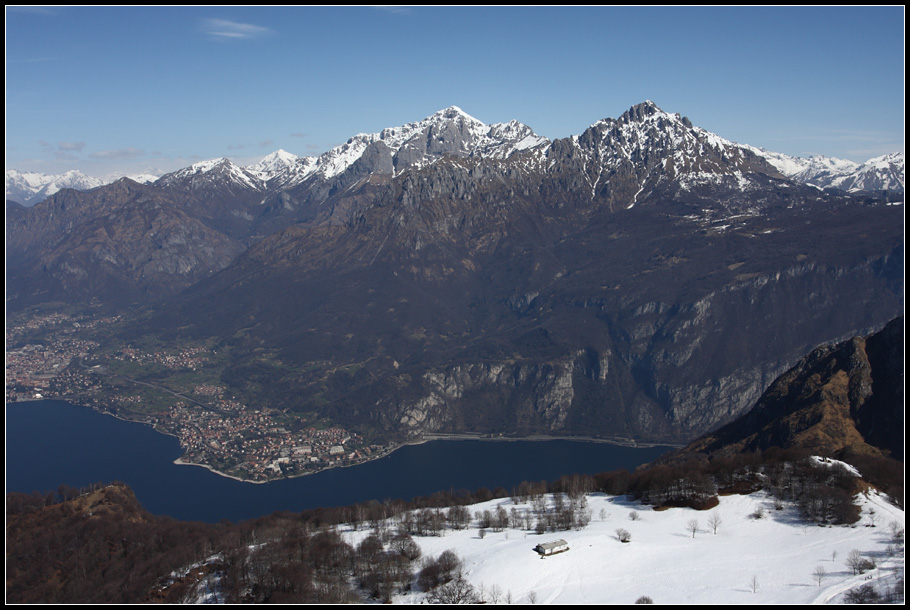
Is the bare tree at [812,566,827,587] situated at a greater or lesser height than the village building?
lesser

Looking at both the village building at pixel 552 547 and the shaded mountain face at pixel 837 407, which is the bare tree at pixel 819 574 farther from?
the shaded mountain face at pixel 837 407

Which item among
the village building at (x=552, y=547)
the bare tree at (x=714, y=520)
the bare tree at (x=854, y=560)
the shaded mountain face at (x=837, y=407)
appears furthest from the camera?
the shaded mountain face at (x=837, y=407)

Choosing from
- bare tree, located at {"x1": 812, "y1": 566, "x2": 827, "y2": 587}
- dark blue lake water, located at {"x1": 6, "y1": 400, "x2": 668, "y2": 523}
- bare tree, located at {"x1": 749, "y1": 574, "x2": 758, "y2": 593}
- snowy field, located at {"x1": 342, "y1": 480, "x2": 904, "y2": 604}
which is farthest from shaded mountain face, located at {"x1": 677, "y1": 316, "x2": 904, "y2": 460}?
dark blue lake water, located at {"x1": 6, "y1": 400, "x2": 668, "y2": 523}

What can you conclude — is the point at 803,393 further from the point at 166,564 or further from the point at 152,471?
the point at 152,471

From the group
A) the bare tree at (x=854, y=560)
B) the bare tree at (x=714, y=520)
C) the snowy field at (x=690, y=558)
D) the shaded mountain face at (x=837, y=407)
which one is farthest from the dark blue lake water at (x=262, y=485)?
the bare tree at (x=854, y=560)

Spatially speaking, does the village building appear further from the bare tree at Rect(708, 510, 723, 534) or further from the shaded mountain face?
the shaded mountain face
